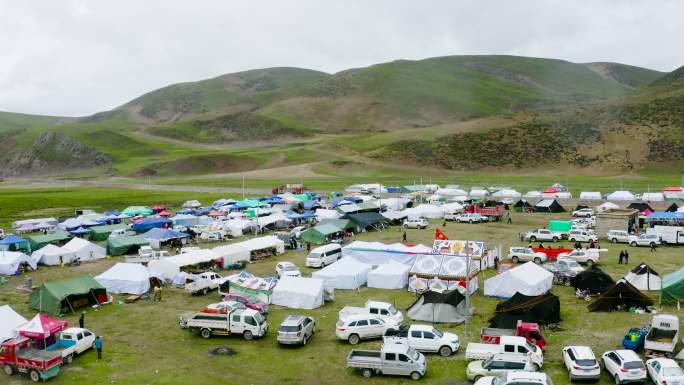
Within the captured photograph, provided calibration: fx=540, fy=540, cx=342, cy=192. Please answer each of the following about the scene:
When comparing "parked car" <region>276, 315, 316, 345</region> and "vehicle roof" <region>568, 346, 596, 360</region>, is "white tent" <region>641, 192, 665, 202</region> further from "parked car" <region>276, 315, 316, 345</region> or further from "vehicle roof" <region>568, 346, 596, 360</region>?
"parked car" <region>276, 315, 316, 345</region>

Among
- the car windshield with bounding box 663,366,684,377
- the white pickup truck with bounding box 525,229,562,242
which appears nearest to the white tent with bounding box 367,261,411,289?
the car windshield with bounding box 663,366,684,377

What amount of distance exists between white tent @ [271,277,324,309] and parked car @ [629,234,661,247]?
26.7 m

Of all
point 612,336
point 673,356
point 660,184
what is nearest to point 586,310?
point 612,336

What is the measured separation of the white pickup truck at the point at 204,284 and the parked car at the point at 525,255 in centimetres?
1932

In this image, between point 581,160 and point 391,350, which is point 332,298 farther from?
point 581,160

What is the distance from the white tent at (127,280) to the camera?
30.0 meters

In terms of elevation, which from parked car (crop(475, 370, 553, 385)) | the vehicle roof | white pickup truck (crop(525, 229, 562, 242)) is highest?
parked car (crop(475, 370, 553, 385))

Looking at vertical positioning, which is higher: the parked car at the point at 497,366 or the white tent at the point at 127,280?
the parked car at the point at 497,366

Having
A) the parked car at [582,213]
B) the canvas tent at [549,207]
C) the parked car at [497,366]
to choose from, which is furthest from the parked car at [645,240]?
the parked car at [497,366]

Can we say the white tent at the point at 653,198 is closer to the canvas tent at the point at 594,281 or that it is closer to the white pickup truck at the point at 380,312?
the canvas tent at the point at 594,281

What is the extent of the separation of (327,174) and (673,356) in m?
101

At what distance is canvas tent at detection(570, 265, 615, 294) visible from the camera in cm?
2734

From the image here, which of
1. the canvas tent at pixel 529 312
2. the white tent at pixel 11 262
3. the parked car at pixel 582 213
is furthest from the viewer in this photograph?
the parked car at pixel 582 213

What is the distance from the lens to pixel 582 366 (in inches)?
685
